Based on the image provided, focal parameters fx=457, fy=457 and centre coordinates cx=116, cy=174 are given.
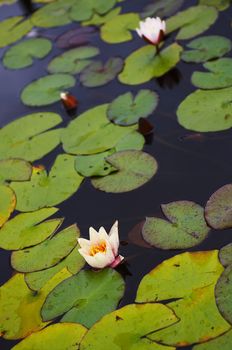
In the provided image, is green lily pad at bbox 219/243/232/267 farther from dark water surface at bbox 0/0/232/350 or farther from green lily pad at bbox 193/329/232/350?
green lily pad at bbox 193/329/232/350

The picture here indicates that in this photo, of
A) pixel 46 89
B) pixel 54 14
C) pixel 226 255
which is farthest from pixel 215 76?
pixel 54 14

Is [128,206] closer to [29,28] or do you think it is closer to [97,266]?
[97,266]

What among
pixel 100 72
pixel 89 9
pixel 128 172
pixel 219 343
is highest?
pixel 89 9

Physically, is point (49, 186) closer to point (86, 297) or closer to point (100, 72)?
point (86, 297)

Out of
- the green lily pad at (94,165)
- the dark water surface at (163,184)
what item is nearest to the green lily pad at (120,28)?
the dark water surface at (163,184)

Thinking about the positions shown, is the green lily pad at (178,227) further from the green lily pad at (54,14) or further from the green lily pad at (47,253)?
the green lily pad at (54,14)

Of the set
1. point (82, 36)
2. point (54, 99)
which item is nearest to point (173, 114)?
point (54, 99)

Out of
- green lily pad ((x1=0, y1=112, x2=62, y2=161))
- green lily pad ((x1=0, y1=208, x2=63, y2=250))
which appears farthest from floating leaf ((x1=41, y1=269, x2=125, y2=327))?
green lily pad ((x1=0, y1=112, x2=62, y2=161))

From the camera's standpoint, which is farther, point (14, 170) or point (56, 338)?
point (14, 170)
